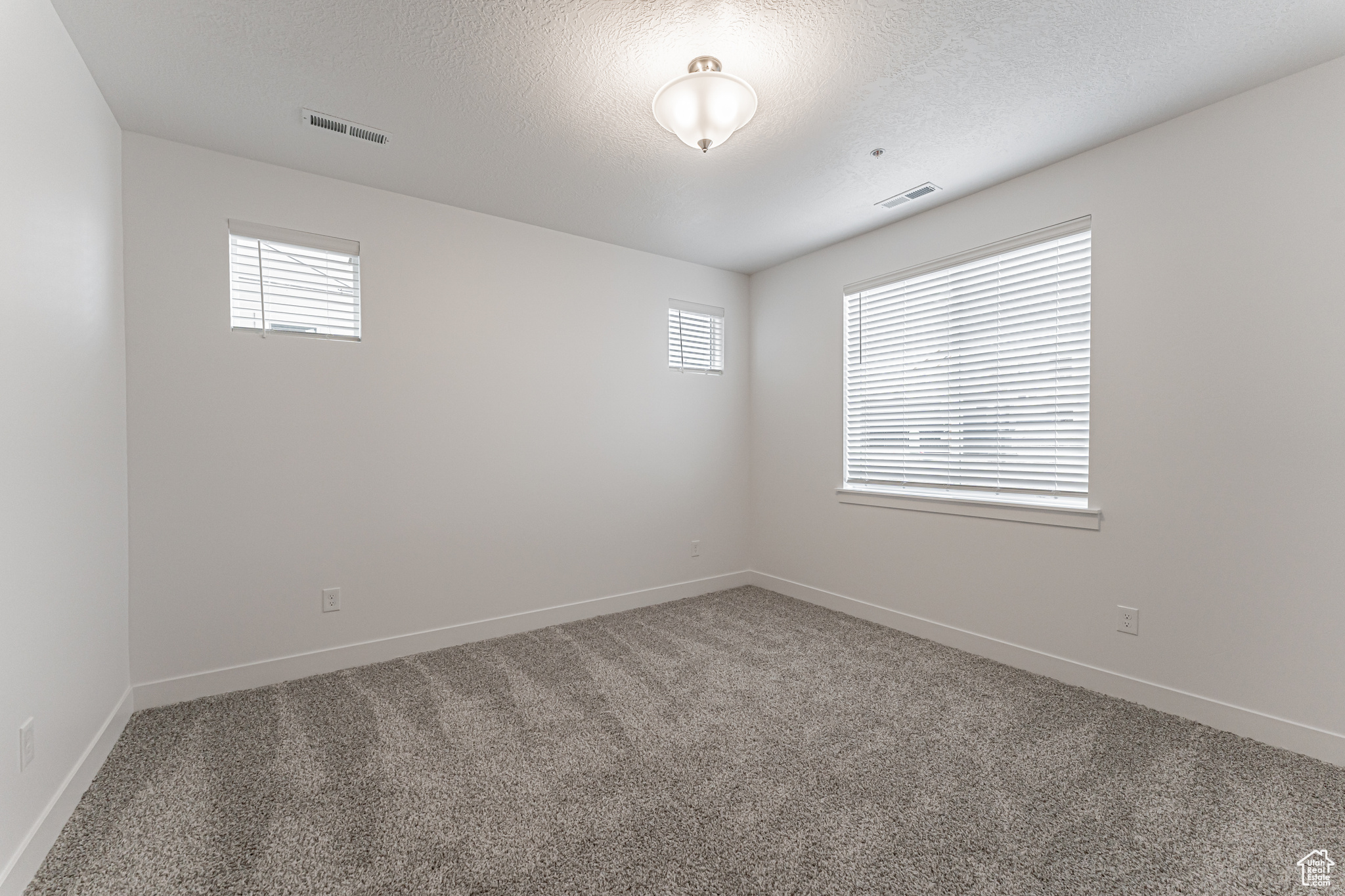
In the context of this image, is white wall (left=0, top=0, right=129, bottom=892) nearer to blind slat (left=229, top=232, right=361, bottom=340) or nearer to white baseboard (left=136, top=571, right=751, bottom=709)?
white baseboard (left=136, top=571, right=751, bottom=709)

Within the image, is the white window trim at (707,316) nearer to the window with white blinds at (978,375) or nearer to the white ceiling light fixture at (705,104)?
the window with white blinds at (978,375)

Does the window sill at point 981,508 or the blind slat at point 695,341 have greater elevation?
the blind slat at point 695,341

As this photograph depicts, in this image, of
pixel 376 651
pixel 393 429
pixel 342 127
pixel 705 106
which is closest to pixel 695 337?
pixel 393 429

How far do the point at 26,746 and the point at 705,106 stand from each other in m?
2.92

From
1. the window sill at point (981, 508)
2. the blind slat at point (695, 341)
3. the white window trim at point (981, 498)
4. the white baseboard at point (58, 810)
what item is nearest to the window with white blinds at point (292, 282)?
the white baseboard at point (58, 810)

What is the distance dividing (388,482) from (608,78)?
239cm

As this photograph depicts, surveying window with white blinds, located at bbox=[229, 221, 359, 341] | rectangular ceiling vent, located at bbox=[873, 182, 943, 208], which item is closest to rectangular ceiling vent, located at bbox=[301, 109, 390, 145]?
window with white blinds, located at bbox=[229, 221, 359, 341]

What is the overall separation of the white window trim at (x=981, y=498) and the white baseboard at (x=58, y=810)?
399 centimetres

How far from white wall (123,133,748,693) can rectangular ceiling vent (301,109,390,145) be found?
5.6 inches

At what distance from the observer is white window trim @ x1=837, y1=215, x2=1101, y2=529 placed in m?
2.84

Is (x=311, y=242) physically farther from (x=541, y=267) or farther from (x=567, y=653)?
(x=567, y=653)

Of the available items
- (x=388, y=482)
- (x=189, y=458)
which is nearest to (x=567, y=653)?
(x=388, y=482)

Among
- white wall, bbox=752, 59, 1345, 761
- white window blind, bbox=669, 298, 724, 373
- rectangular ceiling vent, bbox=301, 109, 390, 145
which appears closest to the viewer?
white wall, bbox=752, 59, 1345, 761

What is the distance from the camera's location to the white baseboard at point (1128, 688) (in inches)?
85.2
